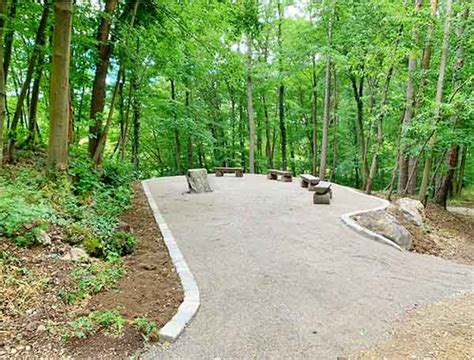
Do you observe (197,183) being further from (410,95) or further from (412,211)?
(410,95)

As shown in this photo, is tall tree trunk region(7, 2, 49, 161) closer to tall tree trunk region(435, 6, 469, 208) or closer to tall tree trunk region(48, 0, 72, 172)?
tall tree trunk region(48, 0, 72, 172)

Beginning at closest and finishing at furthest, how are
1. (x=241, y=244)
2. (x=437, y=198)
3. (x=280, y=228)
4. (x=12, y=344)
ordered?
(x=12, y=344)
(x=241, y=244)
(x=280, y=228)
(x=437, y=198)

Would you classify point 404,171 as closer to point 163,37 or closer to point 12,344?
point 163,37

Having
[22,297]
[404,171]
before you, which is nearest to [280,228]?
[22,297]

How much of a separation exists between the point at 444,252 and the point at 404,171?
4783mm

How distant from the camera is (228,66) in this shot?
854 centimetres

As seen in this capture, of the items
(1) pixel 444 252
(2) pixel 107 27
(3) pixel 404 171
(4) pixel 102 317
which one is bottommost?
(1) pixel 444 252

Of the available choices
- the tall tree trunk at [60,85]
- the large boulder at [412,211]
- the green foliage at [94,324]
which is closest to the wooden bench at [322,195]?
the large boulder at [412,211]

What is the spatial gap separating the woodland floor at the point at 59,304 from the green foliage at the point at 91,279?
0.19 feet

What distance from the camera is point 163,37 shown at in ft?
26.8

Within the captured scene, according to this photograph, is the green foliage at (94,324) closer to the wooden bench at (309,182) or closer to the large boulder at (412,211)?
the large boulder at (412,211)

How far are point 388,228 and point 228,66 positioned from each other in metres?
5.44

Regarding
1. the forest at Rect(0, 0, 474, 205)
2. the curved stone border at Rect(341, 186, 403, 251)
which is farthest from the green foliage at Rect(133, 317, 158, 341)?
the curved stone border at Rect(341, 186, 403, 251)

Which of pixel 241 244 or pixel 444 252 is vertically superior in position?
pixel 241 244
